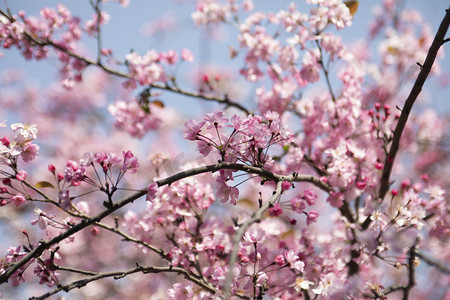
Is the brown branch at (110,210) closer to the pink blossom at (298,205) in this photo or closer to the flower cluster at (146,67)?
the pink blossom at (298,205)

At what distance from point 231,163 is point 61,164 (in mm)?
5605

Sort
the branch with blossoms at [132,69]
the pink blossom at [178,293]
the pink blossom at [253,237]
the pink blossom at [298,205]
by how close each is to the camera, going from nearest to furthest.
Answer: the pink blossom at [253,237], the pink blossom at [298,205], the pink blossom at [178,293], the branch with blossoms at [132,69]

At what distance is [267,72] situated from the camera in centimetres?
329

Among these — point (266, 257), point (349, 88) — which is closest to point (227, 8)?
point (349, 88)

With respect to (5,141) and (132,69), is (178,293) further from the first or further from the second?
(132,69)

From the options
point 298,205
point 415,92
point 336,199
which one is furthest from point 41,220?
point 415,92

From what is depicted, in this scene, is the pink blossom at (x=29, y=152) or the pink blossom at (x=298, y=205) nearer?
the pink blossom at (x=29, y=152)

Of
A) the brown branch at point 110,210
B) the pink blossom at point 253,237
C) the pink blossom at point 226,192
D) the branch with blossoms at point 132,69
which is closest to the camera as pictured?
the brown branch at point 110,210

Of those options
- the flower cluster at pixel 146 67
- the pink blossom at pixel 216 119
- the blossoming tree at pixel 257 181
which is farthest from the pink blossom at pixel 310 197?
the flower cluster at pixel 146 67

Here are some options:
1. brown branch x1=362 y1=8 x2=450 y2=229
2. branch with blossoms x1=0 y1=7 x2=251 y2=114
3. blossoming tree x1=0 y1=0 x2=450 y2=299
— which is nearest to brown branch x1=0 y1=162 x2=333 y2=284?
blossoming tree x1=0 y1=0 x2=450 y2=299

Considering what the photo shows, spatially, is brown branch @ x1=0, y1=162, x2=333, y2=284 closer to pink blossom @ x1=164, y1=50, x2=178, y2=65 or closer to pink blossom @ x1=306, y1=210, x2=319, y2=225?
pink blossom @ x1=306, y1=210, x2=319, y2=225

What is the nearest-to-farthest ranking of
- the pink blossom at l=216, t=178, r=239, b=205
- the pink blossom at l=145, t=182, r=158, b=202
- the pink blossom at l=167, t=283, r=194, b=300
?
the pink blossom at l=145, t=182, r=158, b=202, the pink blossom at l=216, t=178, r=239, b=205, the pink blossom at l=167, t=283, r=194, b=300

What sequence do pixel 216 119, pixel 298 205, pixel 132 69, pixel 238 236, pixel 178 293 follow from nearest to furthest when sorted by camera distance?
pixel 238 236
pixel 216 119
pixel 298 205
pixel 178 293
pixel 132 69

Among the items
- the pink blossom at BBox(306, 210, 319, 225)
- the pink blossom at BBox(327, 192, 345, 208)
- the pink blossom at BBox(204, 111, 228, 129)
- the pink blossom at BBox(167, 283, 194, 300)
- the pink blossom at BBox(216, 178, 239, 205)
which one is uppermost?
the pink blossom at BBox(327, 192, 345, 208)
